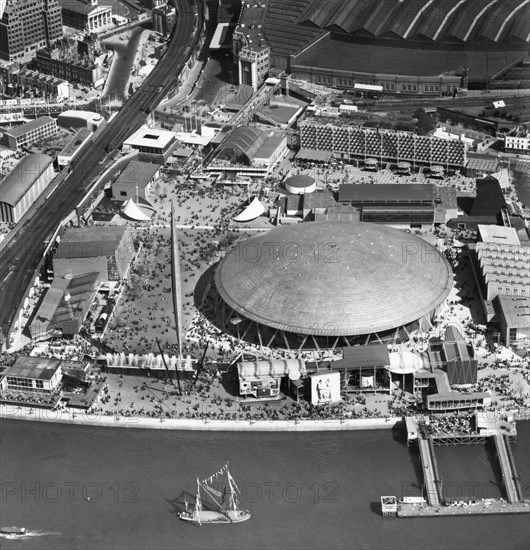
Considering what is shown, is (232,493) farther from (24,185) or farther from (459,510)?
(24,185)

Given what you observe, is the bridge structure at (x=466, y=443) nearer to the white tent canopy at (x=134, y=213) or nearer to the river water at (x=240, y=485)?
the river water at (x=240, y=485)

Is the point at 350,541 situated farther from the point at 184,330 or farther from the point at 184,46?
the point at 184,46

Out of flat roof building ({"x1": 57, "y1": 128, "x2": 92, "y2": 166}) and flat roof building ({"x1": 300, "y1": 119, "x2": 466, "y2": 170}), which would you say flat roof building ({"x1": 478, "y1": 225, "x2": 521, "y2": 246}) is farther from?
flat roof building ({"x1": 57, "y1": 128, "x2": 92, "y2": 166})

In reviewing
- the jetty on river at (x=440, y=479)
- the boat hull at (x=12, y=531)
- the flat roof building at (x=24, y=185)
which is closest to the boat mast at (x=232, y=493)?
the jetty on river at (x=440, y=479)

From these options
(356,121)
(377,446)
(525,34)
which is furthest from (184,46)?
(377,446)

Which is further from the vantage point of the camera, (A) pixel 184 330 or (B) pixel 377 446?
(A) pixel 184 330

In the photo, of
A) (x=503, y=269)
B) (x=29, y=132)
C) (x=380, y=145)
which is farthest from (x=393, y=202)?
(x=29, y=132)
